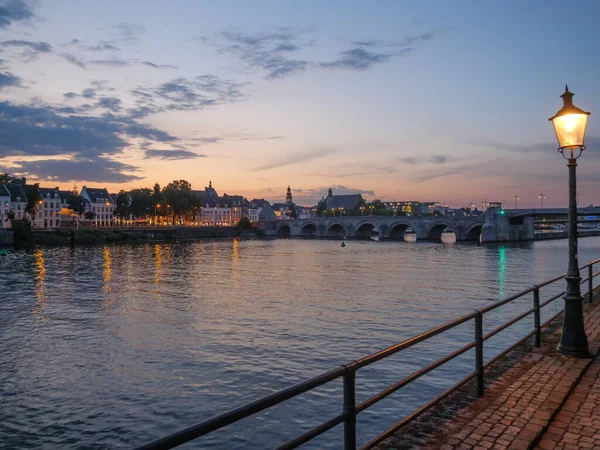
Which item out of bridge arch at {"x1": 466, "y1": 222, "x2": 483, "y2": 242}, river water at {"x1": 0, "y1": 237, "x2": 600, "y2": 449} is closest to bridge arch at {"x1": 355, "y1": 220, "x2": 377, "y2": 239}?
bridge arch at {"x1": 466, "y1": 222, "x2": 483, "y2": 242}

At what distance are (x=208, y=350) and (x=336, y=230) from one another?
127 meters

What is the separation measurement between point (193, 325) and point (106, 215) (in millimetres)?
152585

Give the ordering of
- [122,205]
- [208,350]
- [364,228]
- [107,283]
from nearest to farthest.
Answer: [208,350] → [107,283] → [364,228] → [122,205]

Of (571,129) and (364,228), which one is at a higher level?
(571,129)

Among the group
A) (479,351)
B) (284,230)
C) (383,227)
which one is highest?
(383,227)

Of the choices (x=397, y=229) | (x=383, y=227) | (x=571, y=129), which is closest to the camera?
(x=571, y=129)

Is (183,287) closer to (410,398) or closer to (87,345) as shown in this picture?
(87,345)

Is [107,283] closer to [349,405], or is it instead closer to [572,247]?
[572,247]

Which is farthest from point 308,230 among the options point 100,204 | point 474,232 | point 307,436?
point 307,436

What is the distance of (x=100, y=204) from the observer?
6201 inches

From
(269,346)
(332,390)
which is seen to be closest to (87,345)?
(269,346)

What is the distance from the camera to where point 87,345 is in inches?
655

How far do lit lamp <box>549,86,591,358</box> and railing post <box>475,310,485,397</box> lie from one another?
10.4ft

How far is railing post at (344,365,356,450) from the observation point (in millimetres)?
4141
